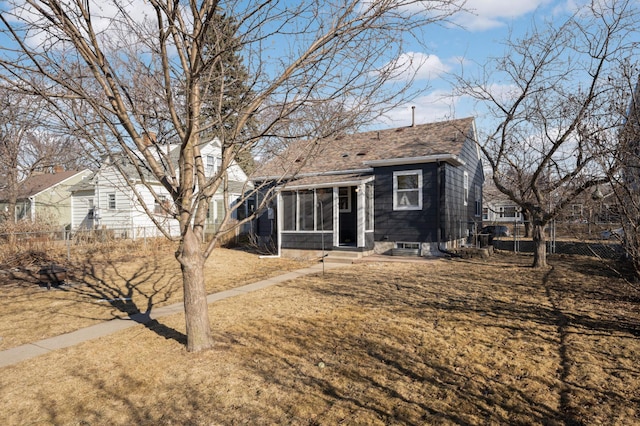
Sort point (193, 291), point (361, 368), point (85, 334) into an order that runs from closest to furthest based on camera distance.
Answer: point (361, 368)
point (193, 291)
point (85, 334)

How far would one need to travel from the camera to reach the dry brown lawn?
328 cm

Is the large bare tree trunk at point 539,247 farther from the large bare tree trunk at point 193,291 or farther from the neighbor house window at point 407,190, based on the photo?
the large bare tree trunk at point 193,291

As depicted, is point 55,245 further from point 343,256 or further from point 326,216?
point 343,256

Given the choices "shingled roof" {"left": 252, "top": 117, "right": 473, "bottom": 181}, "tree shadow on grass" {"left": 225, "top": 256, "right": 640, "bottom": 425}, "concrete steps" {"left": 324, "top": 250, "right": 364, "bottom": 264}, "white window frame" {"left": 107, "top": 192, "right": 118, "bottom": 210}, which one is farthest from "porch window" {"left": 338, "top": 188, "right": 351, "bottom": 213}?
"white window frame" {"left": 107, "top": 192, "right": 118, "bottom": 210}

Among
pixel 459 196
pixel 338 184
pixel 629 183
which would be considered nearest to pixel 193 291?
pixel 629 183

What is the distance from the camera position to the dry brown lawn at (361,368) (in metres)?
3.28

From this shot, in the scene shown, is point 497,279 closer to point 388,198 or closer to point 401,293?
point 401,293

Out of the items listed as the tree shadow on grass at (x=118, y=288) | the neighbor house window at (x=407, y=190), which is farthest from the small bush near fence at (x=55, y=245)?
the neighbor house window at (x=407, y=190)

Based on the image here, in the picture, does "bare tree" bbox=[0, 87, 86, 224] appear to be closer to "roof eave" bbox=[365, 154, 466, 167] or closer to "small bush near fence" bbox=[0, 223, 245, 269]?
"small bush near fence" bbox=[0, 223, 245, 269]

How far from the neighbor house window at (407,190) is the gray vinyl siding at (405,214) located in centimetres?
14

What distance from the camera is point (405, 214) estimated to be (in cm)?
1471

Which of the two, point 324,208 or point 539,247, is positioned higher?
point 324,208

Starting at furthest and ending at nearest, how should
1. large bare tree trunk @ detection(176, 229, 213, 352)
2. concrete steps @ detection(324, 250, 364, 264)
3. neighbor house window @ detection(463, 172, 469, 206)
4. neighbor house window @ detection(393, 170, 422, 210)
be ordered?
1. neighbor house window @ detection(463, 172, 469, 206)
2. neighbor house window @ detection(393, 170, 422, 210)
3. concrete steps @ detection(324, 250, 364, 264)
4. large bare tree trunk @ detection(176, 229, 213, 352)

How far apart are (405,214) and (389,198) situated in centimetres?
91
